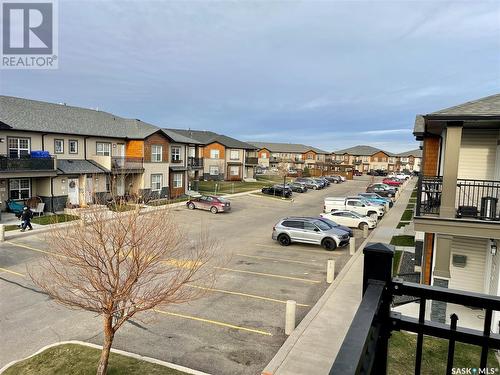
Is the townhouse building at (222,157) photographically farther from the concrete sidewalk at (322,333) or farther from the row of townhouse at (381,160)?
the row of townhouse at (381,160)

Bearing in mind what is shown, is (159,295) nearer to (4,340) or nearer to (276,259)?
(4,340)

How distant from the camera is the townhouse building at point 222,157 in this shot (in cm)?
6600

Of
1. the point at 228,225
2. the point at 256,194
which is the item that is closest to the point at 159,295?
the point at 228,225

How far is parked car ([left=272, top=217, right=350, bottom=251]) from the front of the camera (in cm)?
2175

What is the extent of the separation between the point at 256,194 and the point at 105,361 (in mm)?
41190

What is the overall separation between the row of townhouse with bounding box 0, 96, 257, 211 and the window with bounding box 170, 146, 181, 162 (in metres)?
0.11

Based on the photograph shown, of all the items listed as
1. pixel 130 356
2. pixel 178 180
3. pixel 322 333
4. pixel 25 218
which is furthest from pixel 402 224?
pixel 25 218

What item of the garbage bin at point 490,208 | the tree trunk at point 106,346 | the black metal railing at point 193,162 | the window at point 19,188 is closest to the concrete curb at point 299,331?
the tree trunk at point 106,346

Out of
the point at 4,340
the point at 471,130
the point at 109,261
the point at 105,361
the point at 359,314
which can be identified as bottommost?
the point at 4,340

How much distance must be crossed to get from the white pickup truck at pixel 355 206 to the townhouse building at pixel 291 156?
68.1 m

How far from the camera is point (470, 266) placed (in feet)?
42.4

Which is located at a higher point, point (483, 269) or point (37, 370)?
point (483, 269)

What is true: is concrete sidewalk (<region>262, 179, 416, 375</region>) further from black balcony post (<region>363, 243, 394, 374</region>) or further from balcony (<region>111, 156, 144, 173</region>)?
balcony (<region>111, 156, 144, 173</region>)

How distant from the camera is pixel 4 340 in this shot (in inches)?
404
